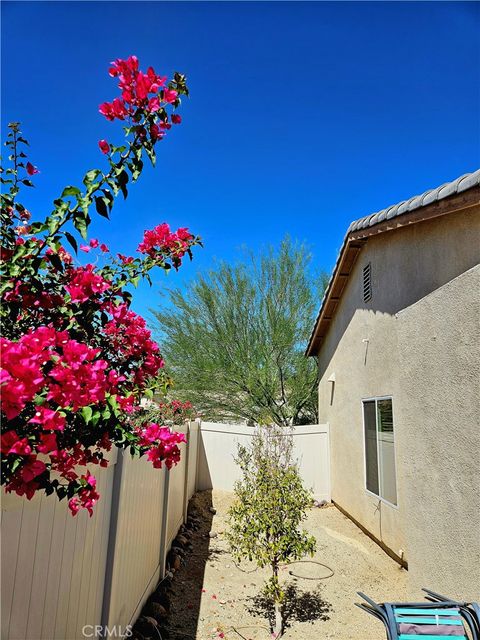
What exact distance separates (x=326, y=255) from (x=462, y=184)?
9633mm

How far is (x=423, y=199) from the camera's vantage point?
479cm

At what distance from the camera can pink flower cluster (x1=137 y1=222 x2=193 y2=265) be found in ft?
8.77

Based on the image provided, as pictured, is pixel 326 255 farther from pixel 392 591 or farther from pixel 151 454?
pixel 151 454

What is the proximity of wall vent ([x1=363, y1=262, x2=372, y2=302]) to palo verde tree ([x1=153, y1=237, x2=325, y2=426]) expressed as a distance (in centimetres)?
520

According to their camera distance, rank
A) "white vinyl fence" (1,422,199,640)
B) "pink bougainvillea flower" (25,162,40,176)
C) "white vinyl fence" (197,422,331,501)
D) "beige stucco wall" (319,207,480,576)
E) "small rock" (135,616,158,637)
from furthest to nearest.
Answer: "white vinyl fence" (197,422,331,501) → "beige stucco wall" (319,207,480,576) → "small rock" (135,616,158,637) → "pink bougainvillea flower" (25,162,40,176) → "white vinyl fence" (1,422,199,640)

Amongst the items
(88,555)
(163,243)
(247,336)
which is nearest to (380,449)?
(88,555)

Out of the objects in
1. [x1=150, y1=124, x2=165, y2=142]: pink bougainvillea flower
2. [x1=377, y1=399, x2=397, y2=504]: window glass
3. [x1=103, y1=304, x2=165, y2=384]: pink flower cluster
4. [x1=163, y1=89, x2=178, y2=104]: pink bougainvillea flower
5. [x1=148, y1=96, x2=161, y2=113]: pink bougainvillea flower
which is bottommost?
[x1=377, y1=399, x2=397, y2=504]: window glass

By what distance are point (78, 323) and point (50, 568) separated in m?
1.09

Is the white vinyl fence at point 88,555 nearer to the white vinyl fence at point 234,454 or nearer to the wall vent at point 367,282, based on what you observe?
the wall vent at point 367,282

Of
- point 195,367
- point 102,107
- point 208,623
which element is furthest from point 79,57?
point 195,367

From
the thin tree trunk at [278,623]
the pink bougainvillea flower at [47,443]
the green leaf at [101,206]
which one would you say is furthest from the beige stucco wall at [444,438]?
the pink bougainvillea flower at [47,443]

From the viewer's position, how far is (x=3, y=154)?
2178mm

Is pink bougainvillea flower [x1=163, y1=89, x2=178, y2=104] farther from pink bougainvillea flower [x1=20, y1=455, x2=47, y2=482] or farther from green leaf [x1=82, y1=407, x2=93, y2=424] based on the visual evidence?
pink bougainvillea flower [x1=20, y1=455, x2=47, y2=482]

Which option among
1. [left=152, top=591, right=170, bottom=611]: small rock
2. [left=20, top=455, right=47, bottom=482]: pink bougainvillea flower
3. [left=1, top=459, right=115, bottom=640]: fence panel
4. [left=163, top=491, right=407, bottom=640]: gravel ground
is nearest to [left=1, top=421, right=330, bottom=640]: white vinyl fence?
[left=1, top=459, right=115, bottom=640]: fence panel
